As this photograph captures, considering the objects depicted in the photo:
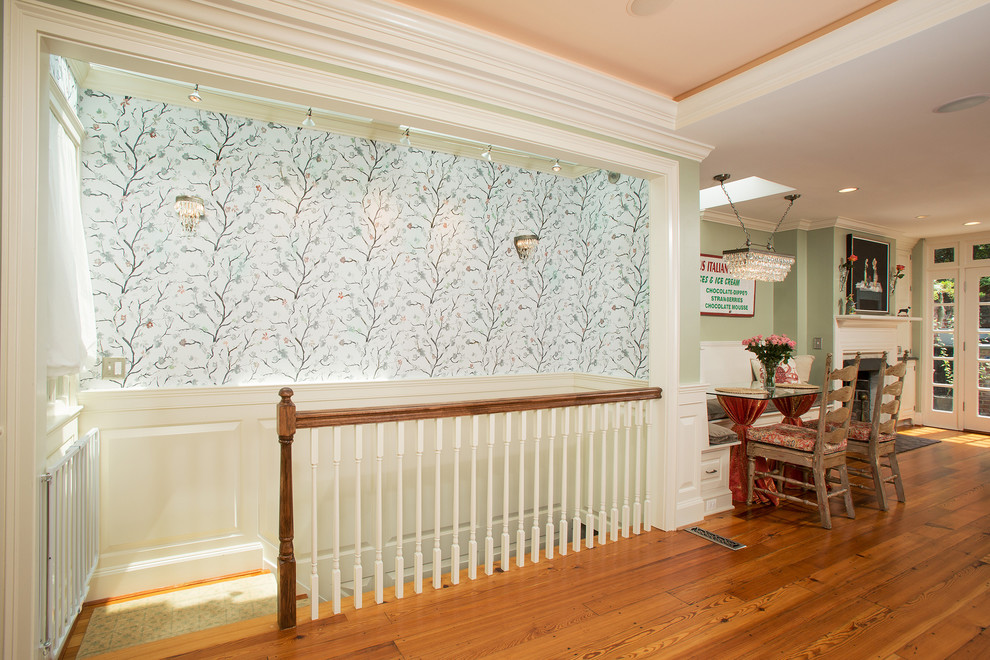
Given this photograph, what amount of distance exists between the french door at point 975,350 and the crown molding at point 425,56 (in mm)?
5893

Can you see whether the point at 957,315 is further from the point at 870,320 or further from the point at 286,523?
the point at 286,523

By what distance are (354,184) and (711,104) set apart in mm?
2264

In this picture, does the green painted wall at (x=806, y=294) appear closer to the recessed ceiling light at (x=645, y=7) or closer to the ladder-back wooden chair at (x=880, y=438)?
the ladder-back wooden chair at (x=880, y=438)

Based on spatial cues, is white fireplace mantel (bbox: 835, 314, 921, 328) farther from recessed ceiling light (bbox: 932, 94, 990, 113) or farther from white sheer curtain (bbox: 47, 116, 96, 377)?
white sheer curtain (bbox: 47, 116, 96, 377)

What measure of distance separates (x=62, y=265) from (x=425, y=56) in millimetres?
1746

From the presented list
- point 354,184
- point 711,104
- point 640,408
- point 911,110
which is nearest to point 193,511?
point 354,184

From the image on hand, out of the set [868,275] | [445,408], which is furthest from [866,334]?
[445,408]

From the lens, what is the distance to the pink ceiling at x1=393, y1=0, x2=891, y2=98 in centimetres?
220

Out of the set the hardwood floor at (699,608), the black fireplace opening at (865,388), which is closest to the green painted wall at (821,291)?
the black fireplace opening at (865,388)

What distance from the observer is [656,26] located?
7.70 feet

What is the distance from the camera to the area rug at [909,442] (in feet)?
18.3

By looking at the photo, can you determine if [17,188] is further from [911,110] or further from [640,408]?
[911,110]

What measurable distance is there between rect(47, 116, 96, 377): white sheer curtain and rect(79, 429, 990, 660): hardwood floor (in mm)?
1214

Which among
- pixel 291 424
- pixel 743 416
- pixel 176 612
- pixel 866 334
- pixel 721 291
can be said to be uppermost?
pixel 721 291
